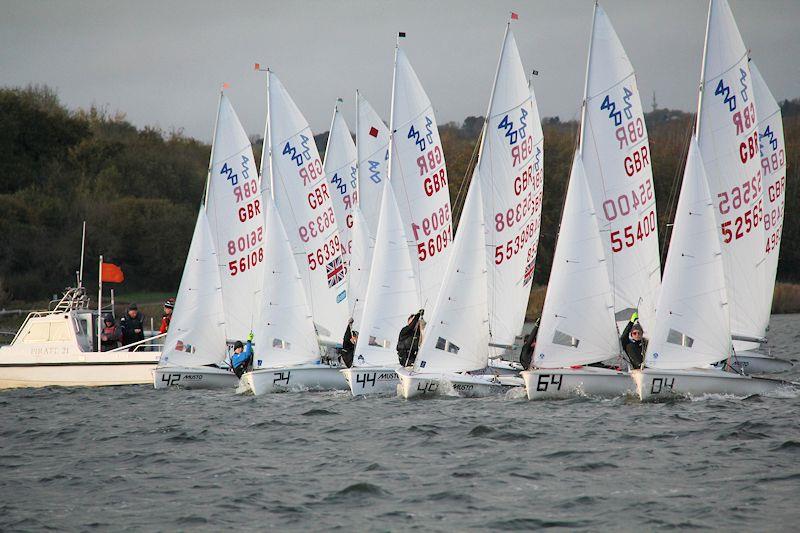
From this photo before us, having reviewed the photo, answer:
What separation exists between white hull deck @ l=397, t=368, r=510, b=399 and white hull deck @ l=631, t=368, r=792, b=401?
2.55 metres

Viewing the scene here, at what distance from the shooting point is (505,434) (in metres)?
15.8

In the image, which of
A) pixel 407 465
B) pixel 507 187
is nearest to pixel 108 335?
pixel 507 187

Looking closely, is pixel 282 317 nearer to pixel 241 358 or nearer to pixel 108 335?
pixel 241 358

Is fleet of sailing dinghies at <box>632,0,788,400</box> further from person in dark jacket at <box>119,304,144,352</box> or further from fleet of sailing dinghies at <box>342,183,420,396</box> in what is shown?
person in dark jacket at <box>119,304,144,352</box>

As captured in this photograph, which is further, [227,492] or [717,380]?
[717,380]

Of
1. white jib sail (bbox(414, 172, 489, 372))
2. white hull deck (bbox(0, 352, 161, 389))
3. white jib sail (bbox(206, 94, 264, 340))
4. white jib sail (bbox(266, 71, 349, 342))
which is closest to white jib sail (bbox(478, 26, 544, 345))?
white jib sail (bbox(414, 172, 489, 372))

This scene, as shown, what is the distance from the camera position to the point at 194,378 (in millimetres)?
22391

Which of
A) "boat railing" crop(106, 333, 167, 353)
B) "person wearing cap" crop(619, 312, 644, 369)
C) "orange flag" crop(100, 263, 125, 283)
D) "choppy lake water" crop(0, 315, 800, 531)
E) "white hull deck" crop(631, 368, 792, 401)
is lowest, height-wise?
"choppy lake water" crop(0, 315, 800, 531)

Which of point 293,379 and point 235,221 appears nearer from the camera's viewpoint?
point 293,379

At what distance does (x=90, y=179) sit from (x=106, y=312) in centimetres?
3015

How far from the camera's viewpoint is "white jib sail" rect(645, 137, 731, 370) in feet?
60.0

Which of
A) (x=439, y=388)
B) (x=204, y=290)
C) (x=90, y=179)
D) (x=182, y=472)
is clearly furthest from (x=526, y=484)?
(x=90, y=179)

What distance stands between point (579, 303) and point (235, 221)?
30.4 ft

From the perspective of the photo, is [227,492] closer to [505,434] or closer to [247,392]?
[505,434]
